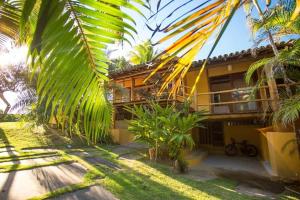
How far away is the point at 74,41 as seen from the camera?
0.67m

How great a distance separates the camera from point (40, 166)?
22.0 ft

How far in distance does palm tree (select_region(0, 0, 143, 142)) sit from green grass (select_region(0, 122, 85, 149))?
10470mm

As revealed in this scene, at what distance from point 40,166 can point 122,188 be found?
10.1 feet

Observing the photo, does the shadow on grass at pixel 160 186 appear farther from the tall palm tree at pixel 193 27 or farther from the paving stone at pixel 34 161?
the tall palm tree at pixel 193 27

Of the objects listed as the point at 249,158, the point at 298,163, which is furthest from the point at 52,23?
the point at 249,158

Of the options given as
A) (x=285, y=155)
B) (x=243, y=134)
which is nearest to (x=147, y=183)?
(x=285, y=155)

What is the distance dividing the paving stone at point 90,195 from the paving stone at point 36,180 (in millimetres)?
585

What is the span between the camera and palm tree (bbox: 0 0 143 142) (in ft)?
1.90

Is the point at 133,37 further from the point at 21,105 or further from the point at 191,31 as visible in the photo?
the point at 21,105

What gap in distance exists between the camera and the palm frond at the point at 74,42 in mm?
592

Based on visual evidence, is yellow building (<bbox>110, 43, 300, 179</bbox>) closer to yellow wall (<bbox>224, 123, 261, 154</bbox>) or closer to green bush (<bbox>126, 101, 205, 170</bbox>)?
yellow wall (<bbox>224, 123, 261, 154</bbox>)

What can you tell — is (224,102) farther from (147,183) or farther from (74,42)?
(74,42)

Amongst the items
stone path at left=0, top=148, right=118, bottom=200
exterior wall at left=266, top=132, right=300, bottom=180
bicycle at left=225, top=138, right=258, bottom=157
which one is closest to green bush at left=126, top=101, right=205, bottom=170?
stone path at left=0, top=148, right=118, bottom=200

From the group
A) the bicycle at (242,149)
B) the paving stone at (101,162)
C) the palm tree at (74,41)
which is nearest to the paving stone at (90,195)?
the paving stone at (101,162)
